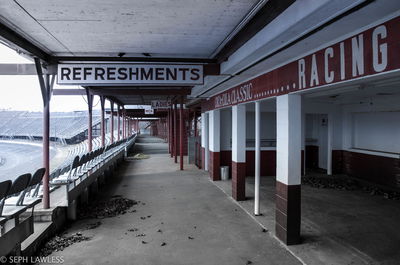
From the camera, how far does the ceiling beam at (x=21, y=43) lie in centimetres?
405

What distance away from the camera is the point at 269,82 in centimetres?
552

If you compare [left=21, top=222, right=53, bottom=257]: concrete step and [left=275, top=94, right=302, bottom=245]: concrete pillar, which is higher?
[left=275, top=94, right=302, bottom=245]: concrete pillar

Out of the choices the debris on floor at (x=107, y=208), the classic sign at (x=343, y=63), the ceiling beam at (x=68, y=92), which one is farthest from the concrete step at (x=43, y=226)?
the ceiling beam at (x=68, y=92)

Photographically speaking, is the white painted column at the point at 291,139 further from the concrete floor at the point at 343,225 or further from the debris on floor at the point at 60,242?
the debris on floor at the point at 60,242

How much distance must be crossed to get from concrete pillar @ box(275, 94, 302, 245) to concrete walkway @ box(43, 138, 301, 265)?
1.11 feet

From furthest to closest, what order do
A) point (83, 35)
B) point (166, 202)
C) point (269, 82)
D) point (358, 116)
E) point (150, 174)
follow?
point (150, 174) → point (358, 116) → point (166, 202) → point (269, 82) → point (83, 35)

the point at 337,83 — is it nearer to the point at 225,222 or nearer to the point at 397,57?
the point at 397,57

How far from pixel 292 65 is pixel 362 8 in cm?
213

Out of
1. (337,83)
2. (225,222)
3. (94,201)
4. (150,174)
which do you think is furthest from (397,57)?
(150,174)

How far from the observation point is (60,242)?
4.93 meters

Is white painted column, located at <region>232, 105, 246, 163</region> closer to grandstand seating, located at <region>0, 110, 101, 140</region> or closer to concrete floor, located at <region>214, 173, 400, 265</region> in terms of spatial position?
concrete floor, located at <region>214, 173, 400, 265</region>

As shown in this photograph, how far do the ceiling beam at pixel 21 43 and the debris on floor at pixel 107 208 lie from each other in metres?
3.30

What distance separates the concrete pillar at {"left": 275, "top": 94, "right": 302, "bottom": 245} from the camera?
15.6 feet

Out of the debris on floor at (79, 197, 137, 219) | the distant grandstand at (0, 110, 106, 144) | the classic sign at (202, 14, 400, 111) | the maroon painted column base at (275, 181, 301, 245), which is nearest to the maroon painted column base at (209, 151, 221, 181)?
the debris on floor at (79, 197, 137, 219)
